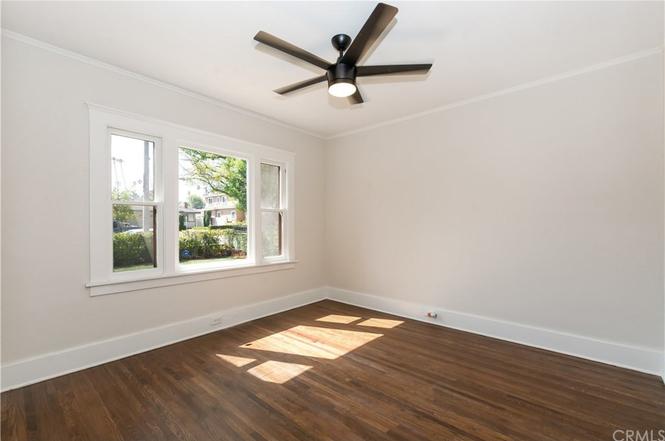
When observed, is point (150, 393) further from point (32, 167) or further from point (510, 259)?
point (510, 259)

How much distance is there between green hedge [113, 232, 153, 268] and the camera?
3.03m

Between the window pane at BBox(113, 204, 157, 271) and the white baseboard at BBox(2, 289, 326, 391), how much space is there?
711mm

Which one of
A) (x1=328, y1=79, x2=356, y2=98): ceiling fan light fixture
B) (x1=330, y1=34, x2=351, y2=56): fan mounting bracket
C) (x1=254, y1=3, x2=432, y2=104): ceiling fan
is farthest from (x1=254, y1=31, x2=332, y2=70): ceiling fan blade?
(x1=330, y1=34, x2=351, y2=56): fan mounting bracket

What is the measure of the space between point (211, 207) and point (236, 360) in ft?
6.21

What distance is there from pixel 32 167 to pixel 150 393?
2.10 metres

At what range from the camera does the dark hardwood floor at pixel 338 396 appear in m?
1.96

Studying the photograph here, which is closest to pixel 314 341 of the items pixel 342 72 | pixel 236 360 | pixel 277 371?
pixel 277 371

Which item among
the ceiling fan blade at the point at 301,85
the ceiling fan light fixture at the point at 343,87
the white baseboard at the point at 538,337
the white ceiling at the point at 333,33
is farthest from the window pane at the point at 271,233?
the ceiling fan light fixture at the point at 343,87

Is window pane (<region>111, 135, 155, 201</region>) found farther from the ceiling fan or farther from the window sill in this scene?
the ceiling fan

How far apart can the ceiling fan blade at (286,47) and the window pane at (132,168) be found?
6.57 ft

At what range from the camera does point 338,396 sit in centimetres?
234

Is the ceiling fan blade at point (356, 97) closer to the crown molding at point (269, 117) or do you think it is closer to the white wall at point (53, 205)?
the crown molding at point (269, 117)

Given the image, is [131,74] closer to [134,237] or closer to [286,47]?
[134,237]

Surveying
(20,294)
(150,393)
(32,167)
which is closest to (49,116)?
(32,167)
